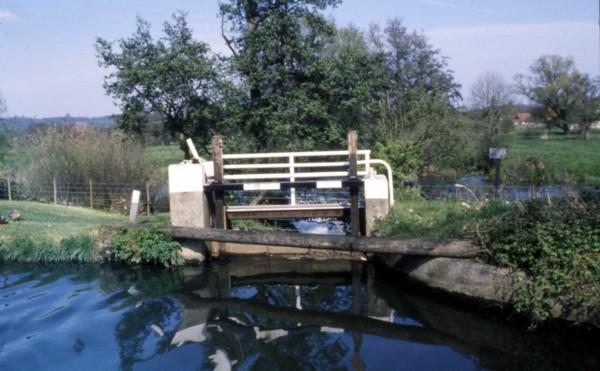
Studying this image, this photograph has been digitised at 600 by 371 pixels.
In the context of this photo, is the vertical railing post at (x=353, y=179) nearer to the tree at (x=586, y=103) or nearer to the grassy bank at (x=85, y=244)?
the grassy bank at (x=85, y=244)

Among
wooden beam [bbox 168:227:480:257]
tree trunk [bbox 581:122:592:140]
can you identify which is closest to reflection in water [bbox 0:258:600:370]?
wooden beam [bbox 168:227:480:257]

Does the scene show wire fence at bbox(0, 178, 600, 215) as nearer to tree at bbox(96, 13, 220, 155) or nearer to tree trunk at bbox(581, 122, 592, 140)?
tree at bbox(96, 13, 220, 155)

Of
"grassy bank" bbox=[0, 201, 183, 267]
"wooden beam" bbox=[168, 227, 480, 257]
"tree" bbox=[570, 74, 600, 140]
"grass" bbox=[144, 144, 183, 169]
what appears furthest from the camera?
"tree" bbox=[570, 74, 600, 140]

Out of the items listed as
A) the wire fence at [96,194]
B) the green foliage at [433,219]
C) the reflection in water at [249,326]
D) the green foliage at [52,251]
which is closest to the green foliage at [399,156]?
the green foliage at [433,219]

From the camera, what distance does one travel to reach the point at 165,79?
48.7 feet

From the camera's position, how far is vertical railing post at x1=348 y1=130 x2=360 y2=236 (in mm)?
11469

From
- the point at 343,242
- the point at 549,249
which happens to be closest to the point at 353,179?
the point at 343,242

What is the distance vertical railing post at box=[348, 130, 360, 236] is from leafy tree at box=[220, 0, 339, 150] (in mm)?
3603

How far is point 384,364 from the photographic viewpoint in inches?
273

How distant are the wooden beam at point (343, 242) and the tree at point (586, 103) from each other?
43.8 meters

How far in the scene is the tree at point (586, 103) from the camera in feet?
159

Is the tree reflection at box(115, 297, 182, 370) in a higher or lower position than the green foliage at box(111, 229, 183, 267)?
lower

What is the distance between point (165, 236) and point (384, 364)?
20.1 feet

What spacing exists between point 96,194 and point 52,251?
582 cm
